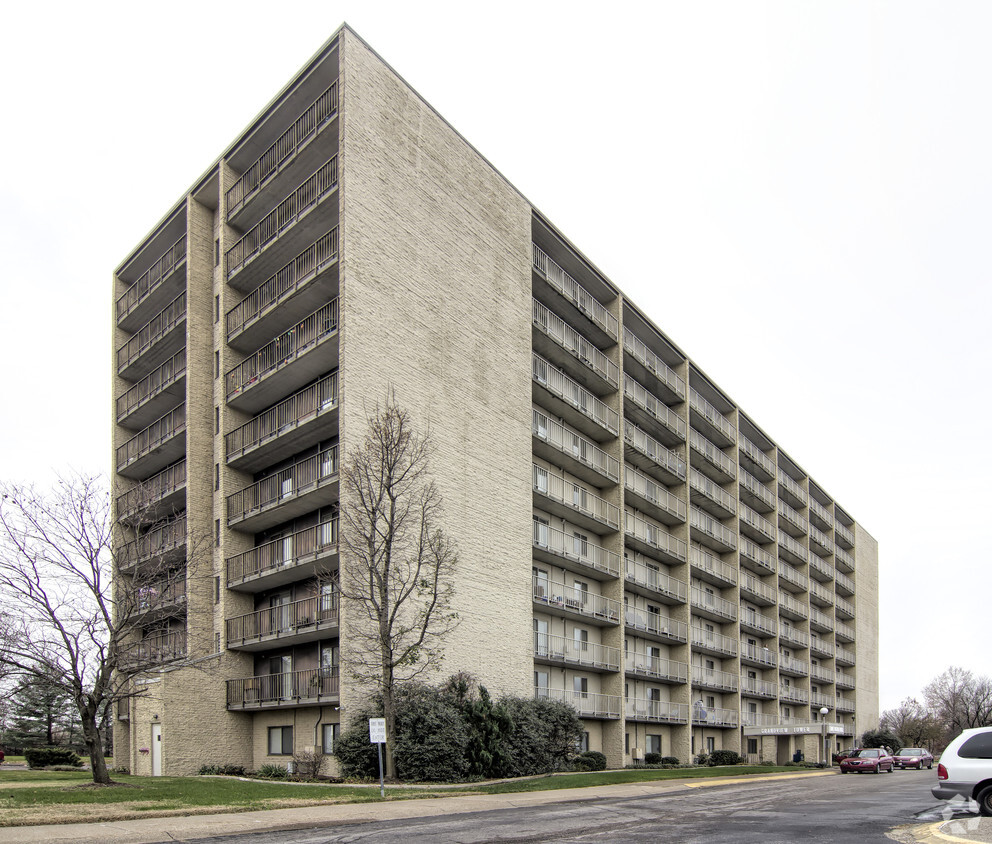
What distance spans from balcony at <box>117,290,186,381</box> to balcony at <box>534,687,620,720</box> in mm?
22881

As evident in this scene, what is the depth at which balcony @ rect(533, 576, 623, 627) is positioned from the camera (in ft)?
131

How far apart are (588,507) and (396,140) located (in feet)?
63.0

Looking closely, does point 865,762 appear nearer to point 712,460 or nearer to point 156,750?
point 712,460

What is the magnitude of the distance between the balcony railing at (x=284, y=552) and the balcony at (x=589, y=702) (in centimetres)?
1225

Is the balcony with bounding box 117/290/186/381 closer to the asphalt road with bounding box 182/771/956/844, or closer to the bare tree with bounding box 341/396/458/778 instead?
the bare tree with bounding box 341/396/458/778

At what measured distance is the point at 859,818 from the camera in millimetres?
18656

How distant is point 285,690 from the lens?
108 ft

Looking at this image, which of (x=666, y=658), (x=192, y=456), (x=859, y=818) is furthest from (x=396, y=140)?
(x=666, y=658)

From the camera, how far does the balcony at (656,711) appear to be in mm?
45562

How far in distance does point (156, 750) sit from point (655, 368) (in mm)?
32771

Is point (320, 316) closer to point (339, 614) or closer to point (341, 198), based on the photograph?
point (341, 198)

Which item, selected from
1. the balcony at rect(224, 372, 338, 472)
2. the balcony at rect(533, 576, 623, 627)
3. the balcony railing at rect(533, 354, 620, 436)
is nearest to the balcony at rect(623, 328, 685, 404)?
the balcony railing at rect(533, 354, 620, 436)

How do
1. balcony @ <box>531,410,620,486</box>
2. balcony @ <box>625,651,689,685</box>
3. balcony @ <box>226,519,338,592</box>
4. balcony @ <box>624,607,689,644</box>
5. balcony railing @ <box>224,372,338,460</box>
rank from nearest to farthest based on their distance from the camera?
1. balcony @ <box>226,519,338,592</box>
2. balcony railing @ <box>224,372,338,460</box>
3. balcony @ <box>531,410,620,486</box>
4. balcony @ <box>625,651,689,685</box>
5. balcony @ <box>624,607,689,644</box>

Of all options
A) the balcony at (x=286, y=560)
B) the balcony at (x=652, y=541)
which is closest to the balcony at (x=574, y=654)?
the balcony at (x=652, y=541)
